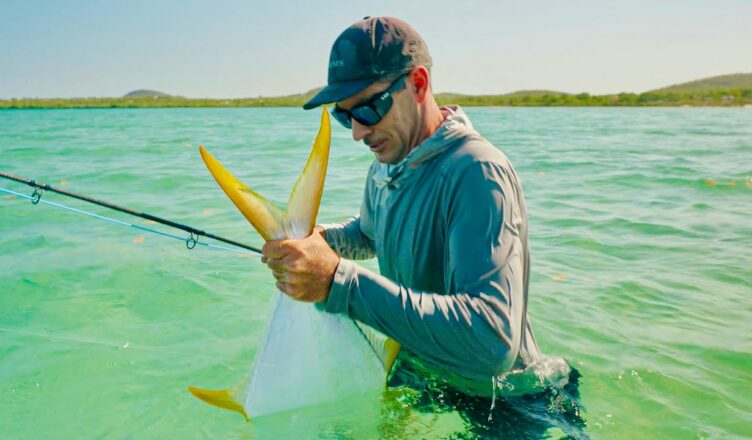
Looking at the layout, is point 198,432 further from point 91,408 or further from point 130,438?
point 91,408

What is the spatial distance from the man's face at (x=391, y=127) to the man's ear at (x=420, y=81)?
0.03 m

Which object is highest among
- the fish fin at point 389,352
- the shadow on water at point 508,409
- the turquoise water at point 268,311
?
the fish fin at point 389,352

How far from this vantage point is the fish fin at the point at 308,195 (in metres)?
1.82

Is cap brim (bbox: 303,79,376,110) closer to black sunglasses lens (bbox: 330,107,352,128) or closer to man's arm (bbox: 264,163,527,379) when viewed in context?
black sunglasses lens (bbox: 330,107,352,128)

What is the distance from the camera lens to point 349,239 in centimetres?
300

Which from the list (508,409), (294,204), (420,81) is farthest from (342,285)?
(508,409)

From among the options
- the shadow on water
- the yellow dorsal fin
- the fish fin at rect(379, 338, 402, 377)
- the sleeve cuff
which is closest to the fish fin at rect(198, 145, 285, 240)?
the yellow dorsal fin

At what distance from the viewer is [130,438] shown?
3611 mm

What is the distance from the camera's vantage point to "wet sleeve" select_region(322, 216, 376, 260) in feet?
9.77

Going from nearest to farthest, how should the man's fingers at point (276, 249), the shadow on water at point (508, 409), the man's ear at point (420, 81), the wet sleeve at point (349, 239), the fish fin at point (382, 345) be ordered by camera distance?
the man's fingers at point (276, 249) < the man's ear at point (420, 81) < the fish fin at point (382, 345) < the shadow on water at point (508, 409) < the wet sleeve at point (349, 239)

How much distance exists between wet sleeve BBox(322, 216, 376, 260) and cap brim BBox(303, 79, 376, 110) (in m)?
1.01

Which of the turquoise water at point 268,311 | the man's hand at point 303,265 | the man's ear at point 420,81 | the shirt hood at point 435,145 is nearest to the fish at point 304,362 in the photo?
the turquoise water at point 268,311

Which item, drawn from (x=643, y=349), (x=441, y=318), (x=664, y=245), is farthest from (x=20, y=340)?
(x=664, y=245)

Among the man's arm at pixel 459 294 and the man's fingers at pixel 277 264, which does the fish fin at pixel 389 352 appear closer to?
the man's arm at pixel 459 294
